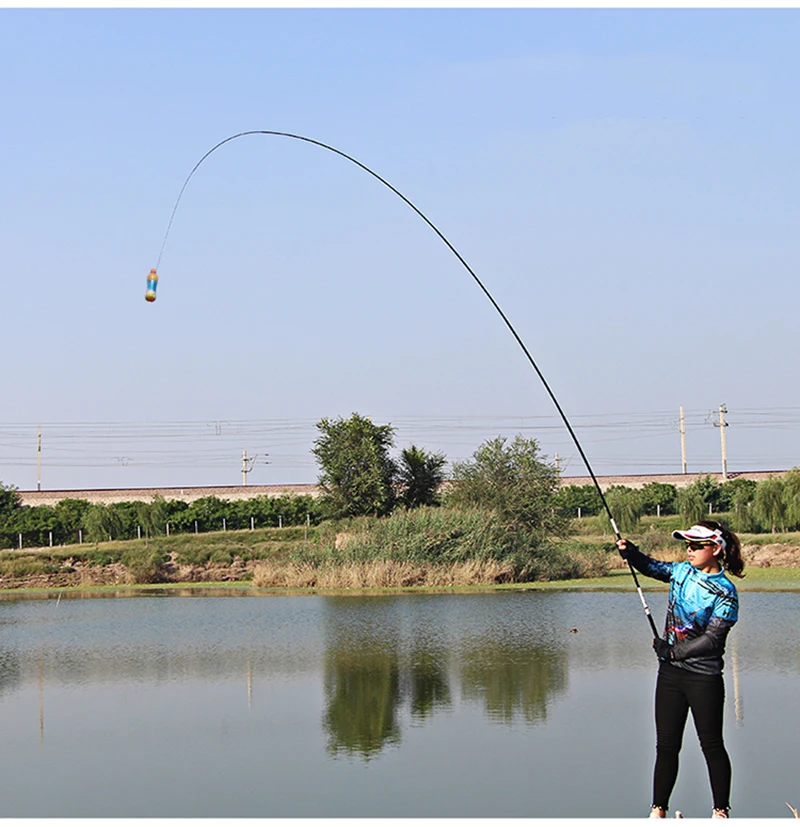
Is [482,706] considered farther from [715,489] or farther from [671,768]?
[715,489]

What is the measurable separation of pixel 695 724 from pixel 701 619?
59 centimetres

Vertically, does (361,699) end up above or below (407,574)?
below

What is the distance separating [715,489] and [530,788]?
46.4m

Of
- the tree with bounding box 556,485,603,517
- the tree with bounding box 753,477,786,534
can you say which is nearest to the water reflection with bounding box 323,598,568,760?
the tree with bounding box 753,477,786,534

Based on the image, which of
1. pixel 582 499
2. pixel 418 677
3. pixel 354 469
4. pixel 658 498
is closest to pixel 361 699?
pixel 418 677

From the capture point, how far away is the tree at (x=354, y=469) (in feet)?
129

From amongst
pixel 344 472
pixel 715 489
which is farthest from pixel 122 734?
pixel 715 489

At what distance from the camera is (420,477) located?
41.2 m

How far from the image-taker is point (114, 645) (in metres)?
18.1

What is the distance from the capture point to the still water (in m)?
7.84

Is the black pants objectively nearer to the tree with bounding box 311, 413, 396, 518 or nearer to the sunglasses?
the sunglasses

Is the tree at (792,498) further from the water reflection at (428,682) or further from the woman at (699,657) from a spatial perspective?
the woman at (699,657)

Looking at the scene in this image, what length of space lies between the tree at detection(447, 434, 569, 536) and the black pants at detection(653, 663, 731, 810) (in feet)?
87.4

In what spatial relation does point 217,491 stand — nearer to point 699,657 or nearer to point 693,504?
point 693,504
